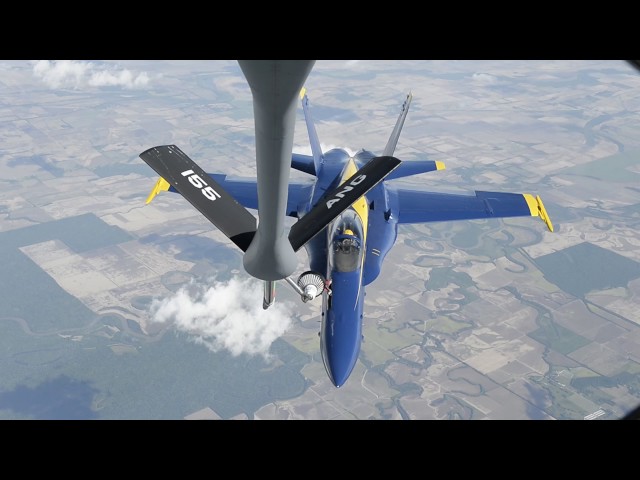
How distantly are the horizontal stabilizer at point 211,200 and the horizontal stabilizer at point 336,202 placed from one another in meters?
0.36

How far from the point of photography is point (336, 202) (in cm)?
495

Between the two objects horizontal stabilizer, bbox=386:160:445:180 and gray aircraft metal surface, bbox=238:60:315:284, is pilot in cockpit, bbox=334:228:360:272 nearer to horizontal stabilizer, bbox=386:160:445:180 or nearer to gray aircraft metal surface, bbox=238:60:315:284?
horizontal stabilizer, bbox=386:160:445:180

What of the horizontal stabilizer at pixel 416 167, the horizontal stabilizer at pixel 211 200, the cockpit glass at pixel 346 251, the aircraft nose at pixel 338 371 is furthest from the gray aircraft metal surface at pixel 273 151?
the horizontal stabilizer at pixel 416 167

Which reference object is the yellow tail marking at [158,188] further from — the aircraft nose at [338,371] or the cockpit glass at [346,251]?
the aircraft nose at [338,371]

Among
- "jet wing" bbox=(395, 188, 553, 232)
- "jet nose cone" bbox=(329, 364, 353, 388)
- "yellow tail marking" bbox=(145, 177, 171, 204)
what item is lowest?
"jet nose cone" bbox=(329, 364, 353, 388)

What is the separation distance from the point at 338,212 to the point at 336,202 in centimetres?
10

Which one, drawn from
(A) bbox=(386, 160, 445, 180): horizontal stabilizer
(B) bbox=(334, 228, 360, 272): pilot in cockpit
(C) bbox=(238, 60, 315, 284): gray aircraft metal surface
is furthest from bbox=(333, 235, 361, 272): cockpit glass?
(C) bbox=(238, 60, 315, 284): gray aircraft metal surface

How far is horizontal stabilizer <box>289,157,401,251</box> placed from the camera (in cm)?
457

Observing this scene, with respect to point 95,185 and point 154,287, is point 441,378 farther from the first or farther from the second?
point 95,185

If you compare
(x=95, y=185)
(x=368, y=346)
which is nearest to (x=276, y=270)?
(x=368, y=346)

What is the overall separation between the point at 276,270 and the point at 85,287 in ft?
211

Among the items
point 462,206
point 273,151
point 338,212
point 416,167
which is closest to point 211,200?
point 338,212

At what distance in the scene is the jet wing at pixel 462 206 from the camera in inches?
669
